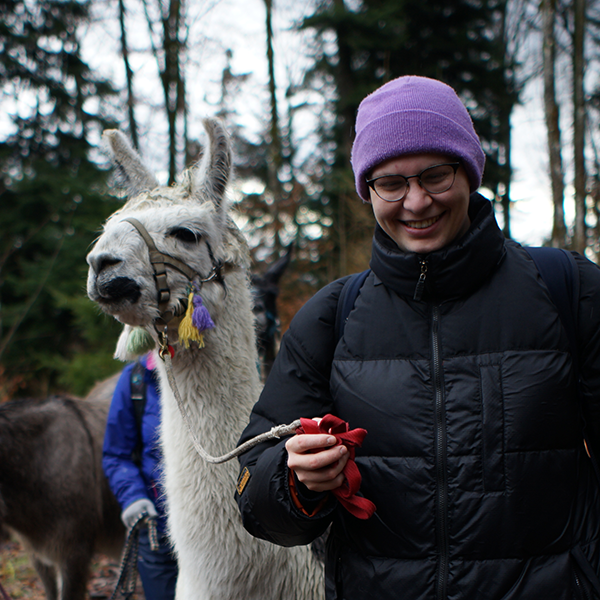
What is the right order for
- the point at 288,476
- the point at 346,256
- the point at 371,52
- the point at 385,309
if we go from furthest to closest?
the point at 371,52 → the point at 346,256 → the point at 385,309 → the point at 288,476

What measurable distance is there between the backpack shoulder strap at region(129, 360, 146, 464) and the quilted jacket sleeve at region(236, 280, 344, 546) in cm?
149

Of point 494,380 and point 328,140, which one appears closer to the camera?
point 494,380

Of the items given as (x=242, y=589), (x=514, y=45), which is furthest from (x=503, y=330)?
(x=514, y=45)

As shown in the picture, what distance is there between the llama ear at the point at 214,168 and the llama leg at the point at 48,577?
11.1 feet

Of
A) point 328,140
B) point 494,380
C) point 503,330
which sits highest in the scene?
point 328,140

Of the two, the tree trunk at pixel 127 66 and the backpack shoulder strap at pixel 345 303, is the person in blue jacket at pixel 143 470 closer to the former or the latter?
the backpack shoulder strap at pixel 345 303

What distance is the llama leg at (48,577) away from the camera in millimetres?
4004

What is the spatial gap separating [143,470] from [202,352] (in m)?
1.08

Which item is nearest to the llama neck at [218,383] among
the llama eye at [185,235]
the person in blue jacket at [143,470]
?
the llama eye at [185,235]

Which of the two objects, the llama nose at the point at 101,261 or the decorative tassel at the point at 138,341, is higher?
the llama nose at the point at 101,261

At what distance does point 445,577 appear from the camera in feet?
3.73

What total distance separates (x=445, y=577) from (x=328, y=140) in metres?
12.8

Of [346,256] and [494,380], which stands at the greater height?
[346,256]

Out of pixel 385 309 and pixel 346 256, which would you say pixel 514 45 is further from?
pixel 385 309
